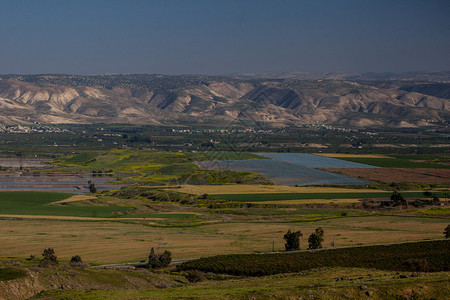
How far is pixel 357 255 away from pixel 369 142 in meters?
129

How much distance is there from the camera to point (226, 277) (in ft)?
97.1

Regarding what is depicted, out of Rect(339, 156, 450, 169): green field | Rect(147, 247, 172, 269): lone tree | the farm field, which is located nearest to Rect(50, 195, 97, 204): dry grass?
Rect(147, 247, 172, 269): lone tree

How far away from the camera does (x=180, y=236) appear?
43.0 meters

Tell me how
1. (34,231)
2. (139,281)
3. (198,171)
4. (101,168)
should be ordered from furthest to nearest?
(101,168)
(198,171)
(34,231)
(139,281)

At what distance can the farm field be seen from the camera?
81438 millimetres

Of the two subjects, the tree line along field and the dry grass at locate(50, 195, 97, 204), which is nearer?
the tree line along field

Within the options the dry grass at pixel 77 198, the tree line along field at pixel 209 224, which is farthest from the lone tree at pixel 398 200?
the dry grass at pixel 77 198

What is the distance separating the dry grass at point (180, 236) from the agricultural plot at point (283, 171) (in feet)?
89.7

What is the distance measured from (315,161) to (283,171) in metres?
19.1

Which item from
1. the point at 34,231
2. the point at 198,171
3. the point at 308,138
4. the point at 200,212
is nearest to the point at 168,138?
the point at 308,138

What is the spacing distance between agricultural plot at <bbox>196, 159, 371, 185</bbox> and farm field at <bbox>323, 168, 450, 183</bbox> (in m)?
3.55

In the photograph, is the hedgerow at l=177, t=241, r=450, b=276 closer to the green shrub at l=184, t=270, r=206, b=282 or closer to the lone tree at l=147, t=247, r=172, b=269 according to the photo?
the lone tree at l=147, t=247, r=172, b=269

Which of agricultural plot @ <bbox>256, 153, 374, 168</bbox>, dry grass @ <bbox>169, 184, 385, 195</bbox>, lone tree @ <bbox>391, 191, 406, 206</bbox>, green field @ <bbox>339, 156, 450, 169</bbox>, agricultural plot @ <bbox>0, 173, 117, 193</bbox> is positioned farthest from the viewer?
agricultural plot @ <bbox>256, 153, 374, 168</bbox>

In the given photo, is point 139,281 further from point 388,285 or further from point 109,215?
point 109,215
